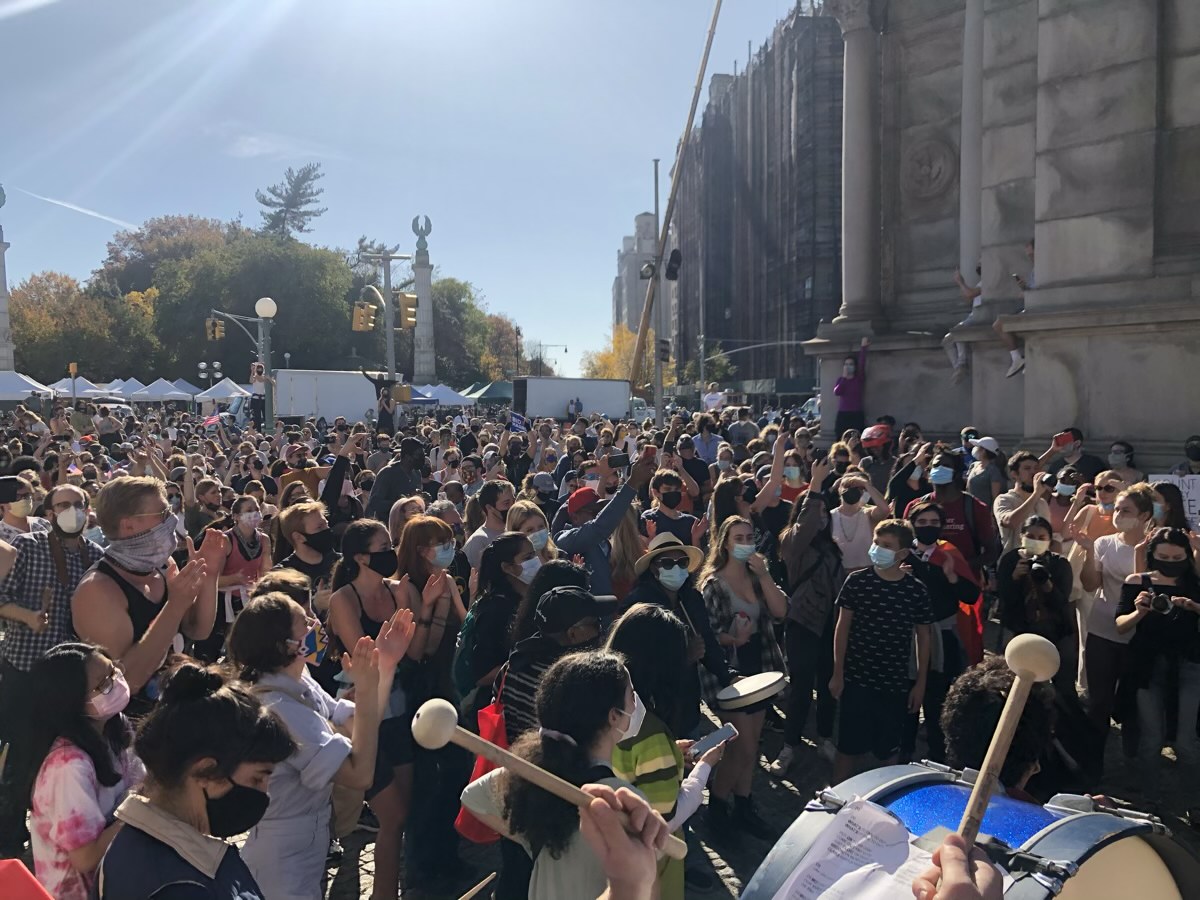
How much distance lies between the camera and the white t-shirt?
20.1ft

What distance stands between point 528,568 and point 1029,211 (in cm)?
1188

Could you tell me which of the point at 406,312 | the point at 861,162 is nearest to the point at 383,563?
the point at 861,162

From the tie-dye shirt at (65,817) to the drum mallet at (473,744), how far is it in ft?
5.55

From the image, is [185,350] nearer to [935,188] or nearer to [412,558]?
[935,188]

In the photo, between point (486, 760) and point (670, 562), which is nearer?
point (486, 760)

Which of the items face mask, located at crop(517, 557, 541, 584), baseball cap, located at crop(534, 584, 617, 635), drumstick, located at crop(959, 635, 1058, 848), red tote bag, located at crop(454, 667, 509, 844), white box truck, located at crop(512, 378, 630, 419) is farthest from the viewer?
white box truck, located at crop(512, 378, 630, 419)

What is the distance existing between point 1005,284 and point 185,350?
196 ft

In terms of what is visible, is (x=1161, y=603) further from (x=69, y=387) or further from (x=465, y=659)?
(x=69, y=387)

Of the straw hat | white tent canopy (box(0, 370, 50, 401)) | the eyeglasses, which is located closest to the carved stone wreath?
the straw hat

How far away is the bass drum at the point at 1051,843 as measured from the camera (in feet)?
7.60

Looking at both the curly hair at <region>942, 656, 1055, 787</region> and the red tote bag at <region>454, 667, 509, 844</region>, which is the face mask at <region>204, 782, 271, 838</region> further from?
the curly hair at <region>942, 656, 1055, 787</region>

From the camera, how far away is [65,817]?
9.46 feet

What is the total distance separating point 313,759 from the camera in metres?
3.28

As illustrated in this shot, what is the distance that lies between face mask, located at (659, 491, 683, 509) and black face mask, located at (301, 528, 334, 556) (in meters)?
2.47
